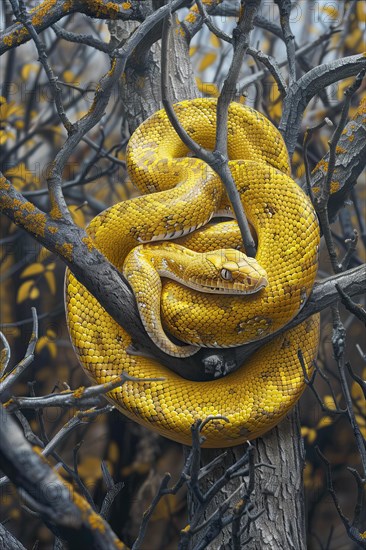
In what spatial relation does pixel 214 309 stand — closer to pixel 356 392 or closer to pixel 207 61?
pixel 356 392

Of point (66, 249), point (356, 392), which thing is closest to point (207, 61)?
point (356, 392)

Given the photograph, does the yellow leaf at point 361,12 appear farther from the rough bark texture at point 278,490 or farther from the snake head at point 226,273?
the rough bark texture at point 278,490

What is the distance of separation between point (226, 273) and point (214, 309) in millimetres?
175

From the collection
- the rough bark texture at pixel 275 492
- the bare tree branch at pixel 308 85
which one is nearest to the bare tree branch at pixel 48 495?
the rough bark texture at pixel 275 492

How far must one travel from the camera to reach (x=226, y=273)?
2.77 meters

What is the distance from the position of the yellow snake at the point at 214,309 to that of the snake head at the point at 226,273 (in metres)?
0.02

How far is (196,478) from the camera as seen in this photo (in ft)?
6.80

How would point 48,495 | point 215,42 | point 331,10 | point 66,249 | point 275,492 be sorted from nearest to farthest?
point 48,495 < point 66,249 < point 275,492 < point 331,10 < point 215,42

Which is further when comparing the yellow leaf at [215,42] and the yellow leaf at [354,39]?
the yellow leaf at [215,42]

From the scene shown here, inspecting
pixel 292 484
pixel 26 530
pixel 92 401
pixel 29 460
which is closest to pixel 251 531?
pixel 292 484

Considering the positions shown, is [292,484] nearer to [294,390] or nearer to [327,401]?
[294,390]

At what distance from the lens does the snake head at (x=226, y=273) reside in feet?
8.95

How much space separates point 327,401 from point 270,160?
11.7 ft

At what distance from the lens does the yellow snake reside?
2783 mm
